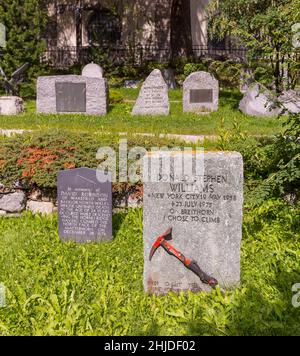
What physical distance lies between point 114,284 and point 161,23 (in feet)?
90.2

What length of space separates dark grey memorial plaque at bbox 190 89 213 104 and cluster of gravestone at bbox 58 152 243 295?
11008mm

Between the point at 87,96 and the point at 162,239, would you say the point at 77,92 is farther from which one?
the point at 162,239

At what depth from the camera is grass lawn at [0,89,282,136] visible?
37.0 feet

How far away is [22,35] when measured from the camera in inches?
690

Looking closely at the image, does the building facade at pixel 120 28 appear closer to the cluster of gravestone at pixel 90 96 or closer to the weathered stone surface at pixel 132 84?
the weathered stone surface at pixel 132 84

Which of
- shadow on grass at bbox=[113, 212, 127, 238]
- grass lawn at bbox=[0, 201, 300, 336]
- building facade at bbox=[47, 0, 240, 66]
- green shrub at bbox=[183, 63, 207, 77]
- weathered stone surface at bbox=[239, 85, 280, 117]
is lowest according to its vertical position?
grass lawn at bbox=[0, 201, 300, 336]

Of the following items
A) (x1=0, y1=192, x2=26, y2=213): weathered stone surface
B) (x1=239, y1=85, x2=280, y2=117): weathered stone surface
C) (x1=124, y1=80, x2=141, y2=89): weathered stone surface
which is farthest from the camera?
(x1=124, y1=80, x2=141, y2=89): weathered stone surface

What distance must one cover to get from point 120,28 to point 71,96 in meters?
17.2

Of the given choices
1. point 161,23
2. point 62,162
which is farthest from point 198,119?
point 161,23

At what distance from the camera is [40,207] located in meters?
7.02

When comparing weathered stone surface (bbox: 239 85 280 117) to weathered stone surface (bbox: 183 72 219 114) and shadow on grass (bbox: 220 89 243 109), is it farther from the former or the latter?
shadow on grass (bbox: 220 89 243 109)

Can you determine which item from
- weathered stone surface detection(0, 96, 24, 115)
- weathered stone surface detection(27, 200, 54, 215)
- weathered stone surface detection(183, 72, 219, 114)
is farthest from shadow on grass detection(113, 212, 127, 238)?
weathered stone surface detection(183, 72, 219, 114)

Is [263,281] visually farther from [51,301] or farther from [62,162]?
[62,162]

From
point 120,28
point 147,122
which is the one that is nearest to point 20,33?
point 147,122
